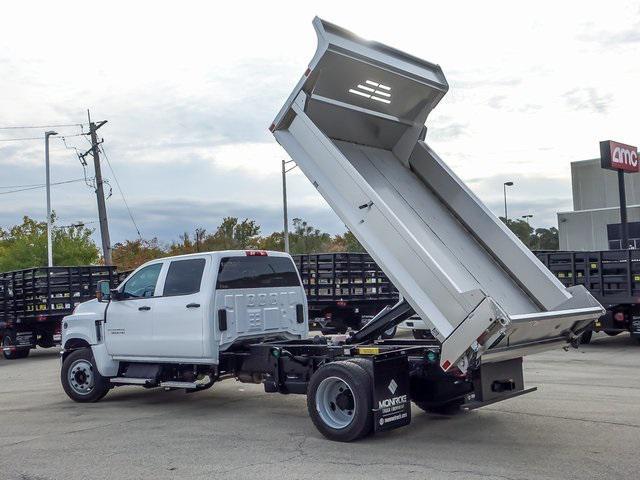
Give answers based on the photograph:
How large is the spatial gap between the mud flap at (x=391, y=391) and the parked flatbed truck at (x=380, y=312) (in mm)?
18

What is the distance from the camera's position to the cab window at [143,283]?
10086mm

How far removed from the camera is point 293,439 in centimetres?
795

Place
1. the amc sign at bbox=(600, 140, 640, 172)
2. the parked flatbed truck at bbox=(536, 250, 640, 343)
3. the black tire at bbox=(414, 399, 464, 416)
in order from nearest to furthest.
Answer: the black tire at bbox=(414, 399, 464, 416)
the parked flatbed truck at bbox=(536, 250, 640, 343)
the amc sign at bbox=(600, 140, 640, 172)

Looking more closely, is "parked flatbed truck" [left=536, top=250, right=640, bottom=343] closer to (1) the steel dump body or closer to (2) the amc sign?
(1) the steel dump body

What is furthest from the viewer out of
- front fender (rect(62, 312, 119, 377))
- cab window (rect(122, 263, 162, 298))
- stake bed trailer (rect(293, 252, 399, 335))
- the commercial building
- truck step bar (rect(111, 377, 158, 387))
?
the commercial building

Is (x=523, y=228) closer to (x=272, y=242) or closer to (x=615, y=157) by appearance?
(x=272, y=242)

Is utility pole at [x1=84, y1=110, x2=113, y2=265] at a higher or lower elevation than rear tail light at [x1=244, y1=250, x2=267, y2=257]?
higher

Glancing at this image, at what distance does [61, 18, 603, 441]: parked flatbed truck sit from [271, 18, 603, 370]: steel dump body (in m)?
0.02

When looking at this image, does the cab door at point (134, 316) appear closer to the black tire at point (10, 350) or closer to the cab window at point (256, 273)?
the cab window at point (256, 273)

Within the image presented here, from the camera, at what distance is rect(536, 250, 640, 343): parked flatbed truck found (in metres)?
15.8

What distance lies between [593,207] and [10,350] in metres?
40.2

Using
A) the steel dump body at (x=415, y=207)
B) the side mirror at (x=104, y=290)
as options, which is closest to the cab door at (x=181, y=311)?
the side mirror at (x=104, y=290)

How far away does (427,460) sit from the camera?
22.6ft

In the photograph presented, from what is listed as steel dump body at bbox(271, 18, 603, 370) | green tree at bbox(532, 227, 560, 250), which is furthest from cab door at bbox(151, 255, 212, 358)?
green tree at bbox(532, 227, 560, 250)
